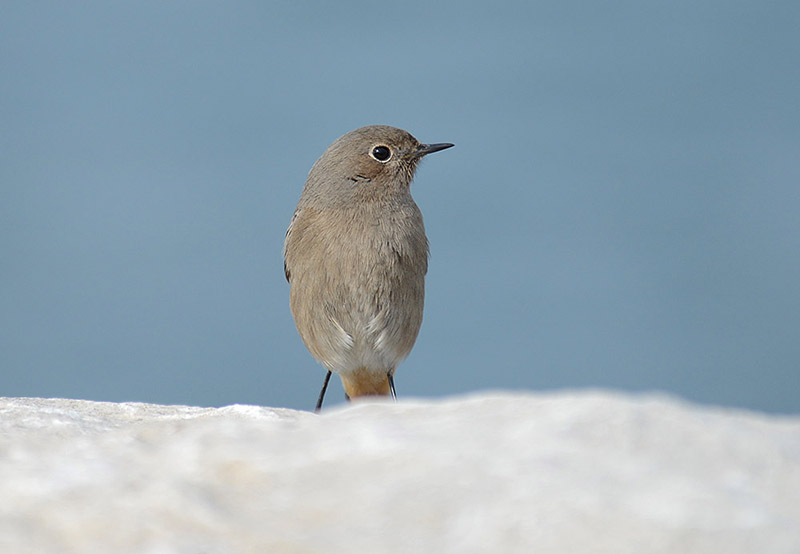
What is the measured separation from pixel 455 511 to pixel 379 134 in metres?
4.36

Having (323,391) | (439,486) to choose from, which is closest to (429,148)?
(323,391)

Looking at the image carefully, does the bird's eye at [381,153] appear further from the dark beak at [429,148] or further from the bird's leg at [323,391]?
the bird's leg at [323,391]

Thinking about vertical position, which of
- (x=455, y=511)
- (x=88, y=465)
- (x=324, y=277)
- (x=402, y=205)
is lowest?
(x=455, y=511)

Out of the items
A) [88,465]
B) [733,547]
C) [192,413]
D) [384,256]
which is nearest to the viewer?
[733,547]

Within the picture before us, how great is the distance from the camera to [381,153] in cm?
595

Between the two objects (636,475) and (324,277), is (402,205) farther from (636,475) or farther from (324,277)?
(636,475)

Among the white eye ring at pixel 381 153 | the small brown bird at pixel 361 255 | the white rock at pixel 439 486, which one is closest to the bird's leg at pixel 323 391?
the small brown bird at pixel 361 255

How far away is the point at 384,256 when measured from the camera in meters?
5.56

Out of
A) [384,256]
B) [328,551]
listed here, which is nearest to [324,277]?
[384,256]

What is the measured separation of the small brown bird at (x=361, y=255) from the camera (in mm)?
5578

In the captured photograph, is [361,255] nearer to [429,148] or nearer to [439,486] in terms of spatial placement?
[429,148]

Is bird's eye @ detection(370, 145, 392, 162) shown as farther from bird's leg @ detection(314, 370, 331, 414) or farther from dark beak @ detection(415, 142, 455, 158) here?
bird's leg @ detection(314, 370, 331, 414)

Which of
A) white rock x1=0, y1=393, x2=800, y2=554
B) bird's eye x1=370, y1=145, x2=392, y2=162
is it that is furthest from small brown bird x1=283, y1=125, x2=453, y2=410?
white rock x1=0, y1=393, x2=800, y2=554

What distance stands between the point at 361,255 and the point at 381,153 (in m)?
0.75
